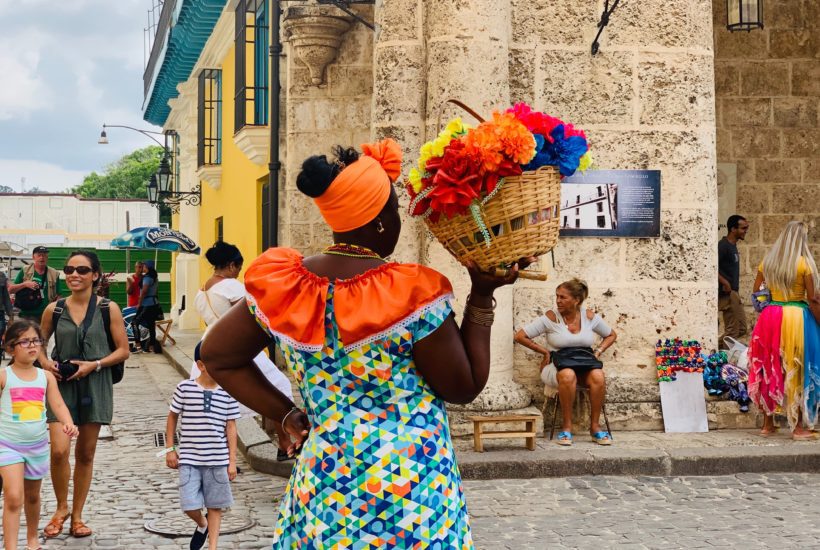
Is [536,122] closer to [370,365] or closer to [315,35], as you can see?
[370,365]

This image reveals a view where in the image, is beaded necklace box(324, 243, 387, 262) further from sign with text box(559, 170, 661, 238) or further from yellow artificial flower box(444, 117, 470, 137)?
sign with text box(559, 170, 661, 238)

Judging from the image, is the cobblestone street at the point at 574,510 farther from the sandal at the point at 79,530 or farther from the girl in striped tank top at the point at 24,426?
the girl in striped tank top at the point at 24,426

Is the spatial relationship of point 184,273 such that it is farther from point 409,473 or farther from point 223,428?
point 409,473

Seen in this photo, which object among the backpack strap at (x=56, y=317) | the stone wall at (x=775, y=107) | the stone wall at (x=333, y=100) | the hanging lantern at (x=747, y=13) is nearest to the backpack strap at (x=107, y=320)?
the backpack strap at (x=56, y=317)

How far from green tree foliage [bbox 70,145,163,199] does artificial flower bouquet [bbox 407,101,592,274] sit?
224ft

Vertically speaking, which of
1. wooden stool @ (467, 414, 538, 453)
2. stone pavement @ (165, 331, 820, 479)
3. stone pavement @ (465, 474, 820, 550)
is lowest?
stone pavement @ (465, 474, 820, 550)

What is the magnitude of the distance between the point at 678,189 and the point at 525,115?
20.7ft

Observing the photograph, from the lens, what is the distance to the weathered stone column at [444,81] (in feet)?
27.5

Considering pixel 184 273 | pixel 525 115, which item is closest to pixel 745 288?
pixel 525 115

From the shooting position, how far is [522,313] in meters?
9.10

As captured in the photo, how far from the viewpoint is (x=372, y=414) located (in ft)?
9.54

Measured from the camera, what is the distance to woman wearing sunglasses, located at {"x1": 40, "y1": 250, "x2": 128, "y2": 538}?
6.26 meters

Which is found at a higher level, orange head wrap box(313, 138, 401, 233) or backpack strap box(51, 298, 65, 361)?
orange head wrap box(313, 138, 401, 233)

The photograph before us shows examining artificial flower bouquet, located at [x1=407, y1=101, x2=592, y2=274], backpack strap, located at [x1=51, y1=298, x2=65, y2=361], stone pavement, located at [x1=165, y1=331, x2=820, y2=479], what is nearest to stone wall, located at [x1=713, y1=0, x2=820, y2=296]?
stone pavement, located at [x1=165, y1=331, x2=820, y2=479]
